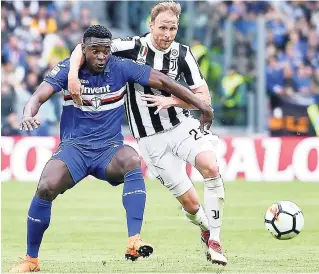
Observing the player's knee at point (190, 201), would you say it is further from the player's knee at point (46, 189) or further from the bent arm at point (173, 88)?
the player's knee at point (46, 189)

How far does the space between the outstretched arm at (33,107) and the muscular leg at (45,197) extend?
434 millimetres

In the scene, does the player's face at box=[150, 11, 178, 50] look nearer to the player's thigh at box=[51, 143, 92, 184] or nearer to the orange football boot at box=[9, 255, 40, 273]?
the player's thigh at box=[51, 143, 92, 184]

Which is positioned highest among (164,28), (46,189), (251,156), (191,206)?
(164,28)

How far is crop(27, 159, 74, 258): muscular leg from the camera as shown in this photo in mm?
8109

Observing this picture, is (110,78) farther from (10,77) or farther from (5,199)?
(10,77)

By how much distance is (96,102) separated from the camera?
336 inches

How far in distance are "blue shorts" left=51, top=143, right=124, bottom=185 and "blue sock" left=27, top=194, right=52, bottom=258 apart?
13.6 inches

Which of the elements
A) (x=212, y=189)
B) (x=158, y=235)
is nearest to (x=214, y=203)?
(x=212, y=189)

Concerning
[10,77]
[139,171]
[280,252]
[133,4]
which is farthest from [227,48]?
[139,171]

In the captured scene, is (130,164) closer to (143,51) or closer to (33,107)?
(33,107)

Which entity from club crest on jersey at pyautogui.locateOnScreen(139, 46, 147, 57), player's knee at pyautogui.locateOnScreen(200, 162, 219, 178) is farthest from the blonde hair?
player's knee at pyautogui.locateOnScreen(200, 162, 219, 178)

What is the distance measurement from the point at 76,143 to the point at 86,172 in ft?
0.89

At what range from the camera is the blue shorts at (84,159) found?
8.30 meters

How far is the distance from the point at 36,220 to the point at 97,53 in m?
1.47
